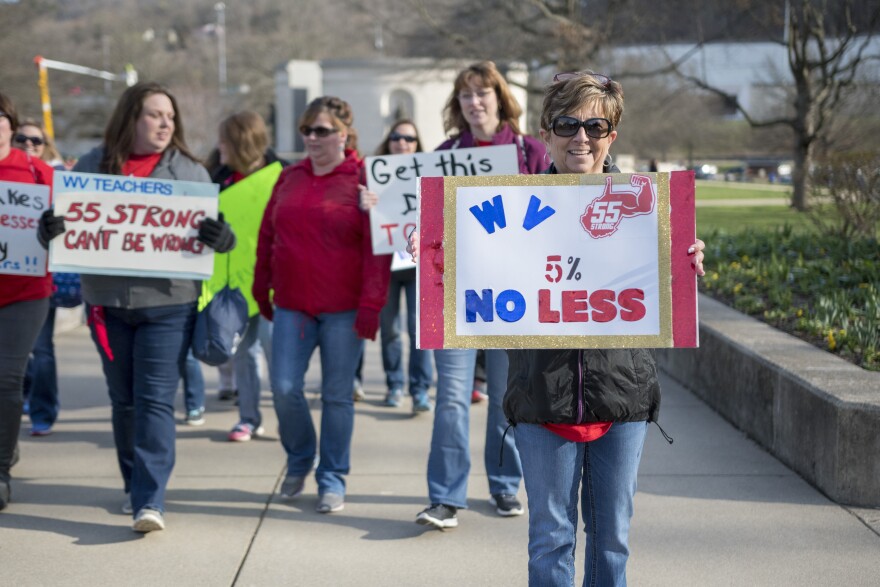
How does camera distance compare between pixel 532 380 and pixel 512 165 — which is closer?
pixel 532 380

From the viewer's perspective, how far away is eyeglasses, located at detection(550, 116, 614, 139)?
3.32 metres

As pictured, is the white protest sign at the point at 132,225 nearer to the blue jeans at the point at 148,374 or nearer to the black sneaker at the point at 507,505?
the blue jeans at the point at 148,374

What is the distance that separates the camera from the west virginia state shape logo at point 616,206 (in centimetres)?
340

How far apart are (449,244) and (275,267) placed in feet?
7.60

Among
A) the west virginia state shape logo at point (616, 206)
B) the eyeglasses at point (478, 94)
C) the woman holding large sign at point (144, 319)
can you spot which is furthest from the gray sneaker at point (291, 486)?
the west virginia state shape logo at point (616, 206)

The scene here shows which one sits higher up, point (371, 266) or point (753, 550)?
point (371, 266)

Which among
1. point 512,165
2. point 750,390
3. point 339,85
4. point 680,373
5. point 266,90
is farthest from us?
point 266,90

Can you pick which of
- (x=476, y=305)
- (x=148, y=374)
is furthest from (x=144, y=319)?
(x=476, y=305)

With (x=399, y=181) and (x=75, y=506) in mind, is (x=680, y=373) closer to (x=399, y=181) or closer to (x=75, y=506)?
(x=399, y=181)

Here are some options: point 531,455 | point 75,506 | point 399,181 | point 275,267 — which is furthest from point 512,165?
point 75,506

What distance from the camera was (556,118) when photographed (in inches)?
132

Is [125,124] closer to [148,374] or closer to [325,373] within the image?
[148,374]

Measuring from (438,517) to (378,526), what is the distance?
0.33 m

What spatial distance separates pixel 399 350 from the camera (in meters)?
8.47
